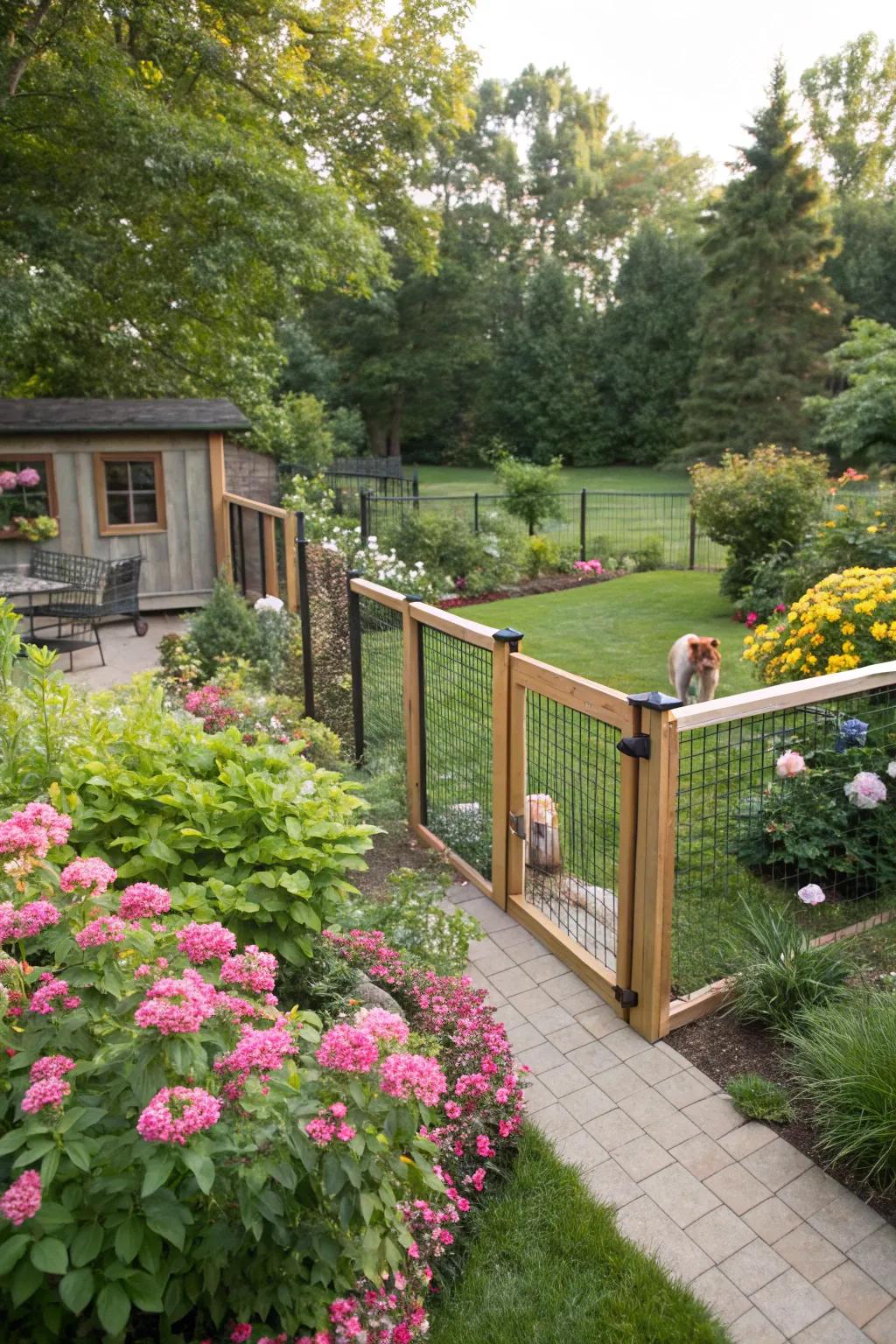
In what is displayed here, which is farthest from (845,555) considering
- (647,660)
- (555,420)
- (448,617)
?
(555,420)

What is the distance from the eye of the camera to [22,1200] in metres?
1.56

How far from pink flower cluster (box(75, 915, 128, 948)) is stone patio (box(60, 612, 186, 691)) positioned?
6.27 metres

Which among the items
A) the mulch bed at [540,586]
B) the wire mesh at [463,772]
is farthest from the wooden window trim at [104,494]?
the wire mesh at [463,772]

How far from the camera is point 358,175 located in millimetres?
16938

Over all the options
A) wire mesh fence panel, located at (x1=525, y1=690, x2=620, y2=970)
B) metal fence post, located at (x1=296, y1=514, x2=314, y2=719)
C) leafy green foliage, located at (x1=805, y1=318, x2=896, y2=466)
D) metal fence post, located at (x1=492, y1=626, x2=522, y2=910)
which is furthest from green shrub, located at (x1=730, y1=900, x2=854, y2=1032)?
leafy green foliage, located at (x1=805, y1=318, x2=896, y2=466)

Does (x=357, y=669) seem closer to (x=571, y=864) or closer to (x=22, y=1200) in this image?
(x=571, y=864)

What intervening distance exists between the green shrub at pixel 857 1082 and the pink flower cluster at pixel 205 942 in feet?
6.29

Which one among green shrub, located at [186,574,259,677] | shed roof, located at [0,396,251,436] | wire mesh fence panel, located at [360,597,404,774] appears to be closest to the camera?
wire mesh fence panel, located at [360,597,404,774]

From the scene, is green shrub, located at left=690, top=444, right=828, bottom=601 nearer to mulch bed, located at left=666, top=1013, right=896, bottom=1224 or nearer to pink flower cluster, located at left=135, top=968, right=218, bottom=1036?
mulch bed, located at left=666, top=1013, right=896, bottom=1224

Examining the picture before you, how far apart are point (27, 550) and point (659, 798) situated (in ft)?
30.9

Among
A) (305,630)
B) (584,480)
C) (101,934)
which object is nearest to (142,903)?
(101,934)

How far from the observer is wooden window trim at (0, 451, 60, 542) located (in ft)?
34.6

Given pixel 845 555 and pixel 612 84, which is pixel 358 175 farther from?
pixel 612 84

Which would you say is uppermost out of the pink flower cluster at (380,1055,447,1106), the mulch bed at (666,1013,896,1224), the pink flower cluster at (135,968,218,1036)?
the pink flower cluster at (135,968,218,1036)
